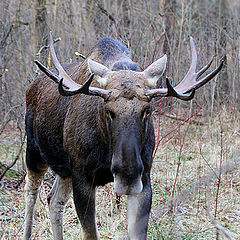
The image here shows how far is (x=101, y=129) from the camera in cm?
360

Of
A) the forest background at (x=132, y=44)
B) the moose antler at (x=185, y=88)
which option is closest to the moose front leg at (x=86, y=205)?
the moose antler at (x=185, y=88)

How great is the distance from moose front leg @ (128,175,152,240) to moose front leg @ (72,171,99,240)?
1.14 feet

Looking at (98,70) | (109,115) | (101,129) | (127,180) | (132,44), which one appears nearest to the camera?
(127,180)

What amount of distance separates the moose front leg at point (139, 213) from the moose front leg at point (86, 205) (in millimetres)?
348

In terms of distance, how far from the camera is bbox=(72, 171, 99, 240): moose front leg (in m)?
3.74

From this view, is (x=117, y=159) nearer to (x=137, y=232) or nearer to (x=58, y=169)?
(x=137, y=232)

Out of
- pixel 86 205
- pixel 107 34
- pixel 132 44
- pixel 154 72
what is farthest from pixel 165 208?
pixel 107 34

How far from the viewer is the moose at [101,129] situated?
310cm

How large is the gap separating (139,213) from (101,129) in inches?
32.3

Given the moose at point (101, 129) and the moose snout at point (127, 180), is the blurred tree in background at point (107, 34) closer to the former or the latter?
the moose at point (101, 129)

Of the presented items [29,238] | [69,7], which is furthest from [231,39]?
[29,238]

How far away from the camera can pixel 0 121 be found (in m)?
9.50

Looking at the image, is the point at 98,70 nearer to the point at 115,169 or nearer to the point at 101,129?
the point at 101,129

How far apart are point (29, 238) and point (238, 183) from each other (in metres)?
3.60
